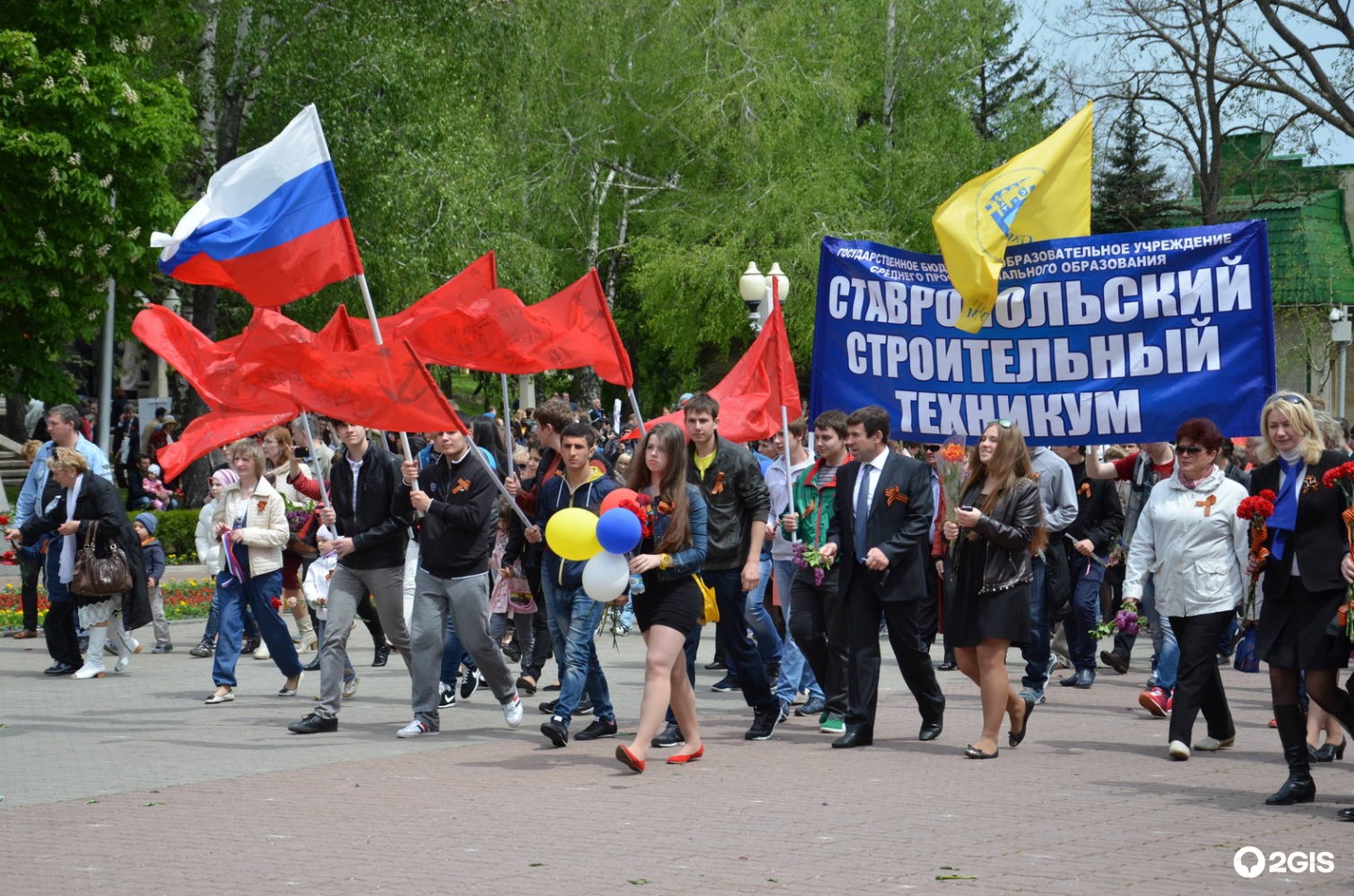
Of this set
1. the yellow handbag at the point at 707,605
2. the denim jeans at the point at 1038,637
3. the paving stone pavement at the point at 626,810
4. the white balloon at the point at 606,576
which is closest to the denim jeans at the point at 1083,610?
the denim jeans at the point at 1038,637

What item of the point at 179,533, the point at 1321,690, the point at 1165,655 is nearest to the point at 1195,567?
the point at 1321,690

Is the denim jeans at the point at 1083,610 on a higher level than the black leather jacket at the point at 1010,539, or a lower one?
lower

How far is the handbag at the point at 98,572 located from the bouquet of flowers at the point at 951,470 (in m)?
6.37

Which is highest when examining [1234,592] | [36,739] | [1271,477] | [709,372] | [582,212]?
[582,212]

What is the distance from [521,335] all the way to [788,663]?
2.99 metres

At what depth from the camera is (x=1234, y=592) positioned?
891cm

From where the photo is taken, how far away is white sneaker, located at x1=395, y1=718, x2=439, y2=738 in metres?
9.98

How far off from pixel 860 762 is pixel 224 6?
22.5 meters

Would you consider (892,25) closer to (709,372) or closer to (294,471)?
(709,372)

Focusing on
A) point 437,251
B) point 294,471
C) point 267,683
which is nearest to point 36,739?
point 267,683

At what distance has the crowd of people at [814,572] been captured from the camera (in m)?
7.95

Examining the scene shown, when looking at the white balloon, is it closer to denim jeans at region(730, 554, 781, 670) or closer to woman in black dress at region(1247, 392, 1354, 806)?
denim jeans at region(730, 554, 781, 670)

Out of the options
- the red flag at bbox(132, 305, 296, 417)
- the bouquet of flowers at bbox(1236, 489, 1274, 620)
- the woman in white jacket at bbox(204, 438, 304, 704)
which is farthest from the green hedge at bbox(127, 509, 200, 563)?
the bouquet of flowers at bbox(1236, 489, 1274, 620)

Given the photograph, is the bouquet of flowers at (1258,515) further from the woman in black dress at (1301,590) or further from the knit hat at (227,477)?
the knit hat at (227,477)
